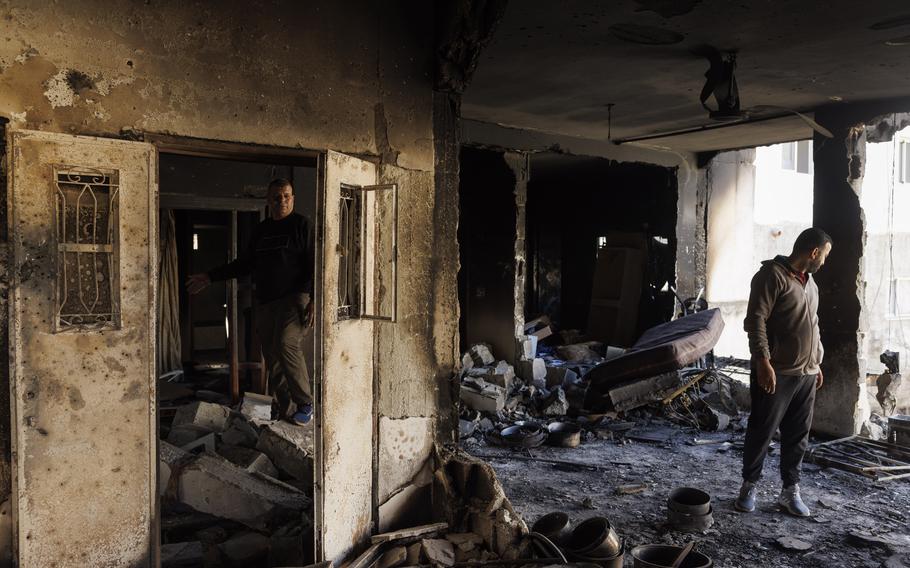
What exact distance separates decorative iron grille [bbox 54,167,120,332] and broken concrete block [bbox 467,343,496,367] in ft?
19.6

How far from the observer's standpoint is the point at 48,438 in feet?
9.96

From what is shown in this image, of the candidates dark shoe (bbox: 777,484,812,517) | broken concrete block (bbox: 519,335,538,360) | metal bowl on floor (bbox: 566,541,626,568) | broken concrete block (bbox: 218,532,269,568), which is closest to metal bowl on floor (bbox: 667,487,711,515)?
dark shoe (bbox: 777,484,812,517)

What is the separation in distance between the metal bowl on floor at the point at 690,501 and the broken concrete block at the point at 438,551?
5.66 ft

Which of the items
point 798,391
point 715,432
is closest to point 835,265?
point 715,432

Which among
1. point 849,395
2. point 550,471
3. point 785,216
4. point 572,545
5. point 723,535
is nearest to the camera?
point 572,545

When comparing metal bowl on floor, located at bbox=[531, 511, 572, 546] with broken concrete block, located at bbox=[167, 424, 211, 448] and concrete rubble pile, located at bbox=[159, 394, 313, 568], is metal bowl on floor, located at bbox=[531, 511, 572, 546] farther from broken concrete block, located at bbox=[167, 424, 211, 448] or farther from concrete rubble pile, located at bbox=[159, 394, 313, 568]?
broken concrete block, located at bbox=[167, 424, 211, 448]

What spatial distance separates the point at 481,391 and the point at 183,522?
4133mm

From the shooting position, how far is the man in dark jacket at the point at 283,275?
5113 millimetres

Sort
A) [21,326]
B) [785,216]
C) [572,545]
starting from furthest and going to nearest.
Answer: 1. [785,216]
2. [572,545]
3. [21,326]

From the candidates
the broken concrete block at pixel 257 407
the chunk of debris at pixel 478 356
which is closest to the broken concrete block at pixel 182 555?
the broken concrete block at pixel 257 407

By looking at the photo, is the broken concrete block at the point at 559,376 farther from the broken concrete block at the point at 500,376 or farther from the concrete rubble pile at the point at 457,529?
the concrete rubble pile at the point at 457,529

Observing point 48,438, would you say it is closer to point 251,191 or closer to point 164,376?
point 251,191

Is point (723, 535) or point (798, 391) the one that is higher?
point (798, 391)

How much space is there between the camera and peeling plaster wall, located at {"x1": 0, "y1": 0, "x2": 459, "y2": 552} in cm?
302
